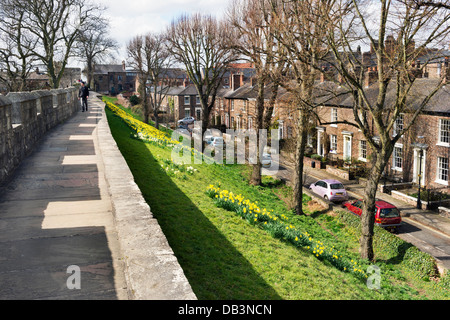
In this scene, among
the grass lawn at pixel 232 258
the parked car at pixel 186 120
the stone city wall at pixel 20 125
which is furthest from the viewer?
the parked car at pixel 186 120

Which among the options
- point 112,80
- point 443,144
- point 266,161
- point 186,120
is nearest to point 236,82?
point 186,120

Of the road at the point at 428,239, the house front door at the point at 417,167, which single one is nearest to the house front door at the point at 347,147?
the house front door at the point at 417,167

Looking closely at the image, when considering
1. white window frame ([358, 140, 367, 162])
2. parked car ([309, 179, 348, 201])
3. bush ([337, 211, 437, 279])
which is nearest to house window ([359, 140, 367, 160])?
white window frame ([358, 140, 367, 162])

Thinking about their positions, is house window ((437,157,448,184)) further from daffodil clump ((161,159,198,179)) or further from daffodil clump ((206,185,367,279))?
daffodil clump ((161,159,198,179))

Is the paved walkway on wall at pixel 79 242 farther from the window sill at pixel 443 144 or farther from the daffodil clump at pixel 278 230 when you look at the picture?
the window sill at pixel 443 144

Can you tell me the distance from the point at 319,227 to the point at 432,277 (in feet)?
18.2

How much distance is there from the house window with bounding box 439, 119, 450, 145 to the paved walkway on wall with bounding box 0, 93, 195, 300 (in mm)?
23408

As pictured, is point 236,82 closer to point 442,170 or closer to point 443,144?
point 443,144

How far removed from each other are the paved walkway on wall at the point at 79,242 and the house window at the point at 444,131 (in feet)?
76.8

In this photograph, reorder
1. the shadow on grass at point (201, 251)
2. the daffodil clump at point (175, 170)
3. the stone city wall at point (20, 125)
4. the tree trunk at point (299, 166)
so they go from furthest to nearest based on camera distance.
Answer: the tree trunk at point (299, 166)
the daffodil clump at point (175, 170)
the stone city wall at point (20, 125)
the shadow on grass at point (201, 251)

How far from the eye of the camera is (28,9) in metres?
33.8

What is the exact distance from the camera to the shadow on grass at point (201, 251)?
6285 millimetres

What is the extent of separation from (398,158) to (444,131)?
4578 mm
